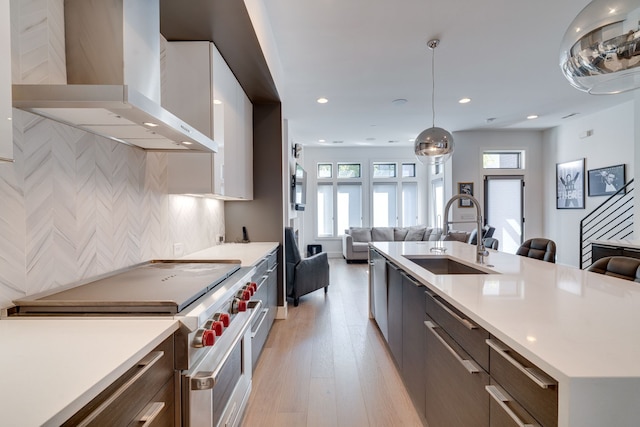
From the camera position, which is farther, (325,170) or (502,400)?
(325,170)

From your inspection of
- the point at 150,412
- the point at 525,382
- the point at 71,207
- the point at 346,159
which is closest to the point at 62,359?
the point at 150,412

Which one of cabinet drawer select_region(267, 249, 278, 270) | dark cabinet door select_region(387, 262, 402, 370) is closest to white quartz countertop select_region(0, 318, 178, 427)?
dark cabinet door select_region(387, 262, 402, 370)

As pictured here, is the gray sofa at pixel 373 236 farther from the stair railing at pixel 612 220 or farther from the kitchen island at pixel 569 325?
the kitchen island at pixel 569 325

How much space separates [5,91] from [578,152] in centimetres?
788

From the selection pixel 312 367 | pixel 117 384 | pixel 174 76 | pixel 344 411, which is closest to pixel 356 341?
pixel 312 367

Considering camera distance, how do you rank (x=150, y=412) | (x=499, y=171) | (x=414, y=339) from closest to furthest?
1. (x=150, y=412)
2. (x=414, y=339)
3. (x=499, y=171)

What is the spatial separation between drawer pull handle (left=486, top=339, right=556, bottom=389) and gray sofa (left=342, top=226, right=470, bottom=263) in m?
6.17

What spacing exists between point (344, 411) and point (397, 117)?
503cm

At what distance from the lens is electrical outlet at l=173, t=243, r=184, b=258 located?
2308 mm

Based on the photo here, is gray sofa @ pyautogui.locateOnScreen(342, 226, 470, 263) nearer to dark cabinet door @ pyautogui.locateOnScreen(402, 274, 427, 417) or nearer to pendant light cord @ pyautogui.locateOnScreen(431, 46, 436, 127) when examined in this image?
pendant light cord @ pyautogui.locateOnScreen(431, 46, 436, 127)

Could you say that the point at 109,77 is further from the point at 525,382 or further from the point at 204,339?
the point at 525,382

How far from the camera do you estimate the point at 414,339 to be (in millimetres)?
1812

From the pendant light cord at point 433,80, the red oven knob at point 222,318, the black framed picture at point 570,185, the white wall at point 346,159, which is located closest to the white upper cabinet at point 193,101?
the red oven knob at point 222,318

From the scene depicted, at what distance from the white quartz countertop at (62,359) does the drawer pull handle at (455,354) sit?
3.37 feet
